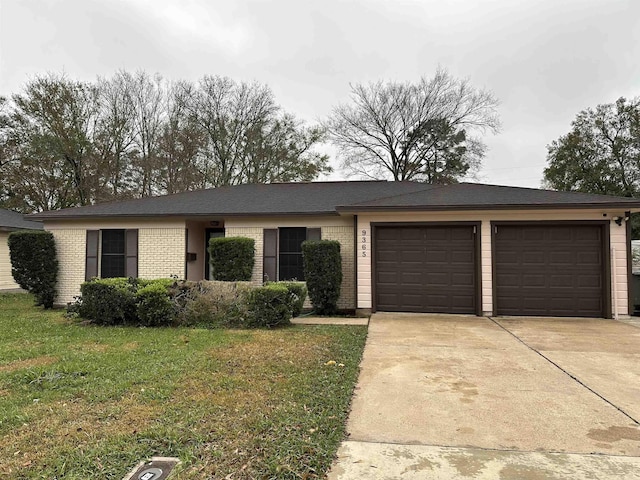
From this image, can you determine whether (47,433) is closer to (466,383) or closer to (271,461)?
(271,461)

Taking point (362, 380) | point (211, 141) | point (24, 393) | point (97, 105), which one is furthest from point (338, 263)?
point (97, 105)

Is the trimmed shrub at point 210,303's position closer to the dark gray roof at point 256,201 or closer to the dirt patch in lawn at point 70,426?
the dark gray roof at point 256,201

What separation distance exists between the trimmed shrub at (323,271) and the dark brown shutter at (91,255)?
636 cm

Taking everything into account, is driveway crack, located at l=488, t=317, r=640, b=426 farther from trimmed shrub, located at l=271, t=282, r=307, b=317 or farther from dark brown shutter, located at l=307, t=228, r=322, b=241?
dark brown shutter, located at l=307, t=228, r=322, b=241

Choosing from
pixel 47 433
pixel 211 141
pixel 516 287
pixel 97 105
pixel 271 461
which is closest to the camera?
pixel 271 461

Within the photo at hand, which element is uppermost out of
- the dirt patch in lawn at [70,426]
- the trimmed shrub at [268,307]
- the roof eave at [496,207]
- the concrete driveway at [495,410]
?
the roof eave at [496,207]

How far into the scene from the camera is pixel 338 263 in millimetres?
9594

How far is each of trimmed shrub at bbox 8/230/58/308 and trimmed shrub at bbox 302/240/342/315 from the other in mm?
7406

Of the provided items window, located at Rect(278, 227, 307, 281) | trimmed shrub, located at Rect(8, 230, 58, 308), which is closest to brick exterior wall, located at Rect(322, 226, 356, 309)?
window, located at Rect(278, 227, 307, 281)

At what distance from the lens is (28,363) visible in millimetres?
5090

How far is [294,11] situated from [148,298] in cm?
1158

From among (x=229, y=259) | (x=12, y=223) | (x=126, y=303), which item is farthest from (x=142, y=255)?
(x=12, y=223)

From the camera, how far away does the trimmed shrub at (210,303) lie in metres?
8.01

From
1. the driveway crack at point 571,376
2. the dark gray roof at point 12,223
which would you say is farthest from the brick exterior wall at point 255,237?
the dark gray roof at point 12,223
